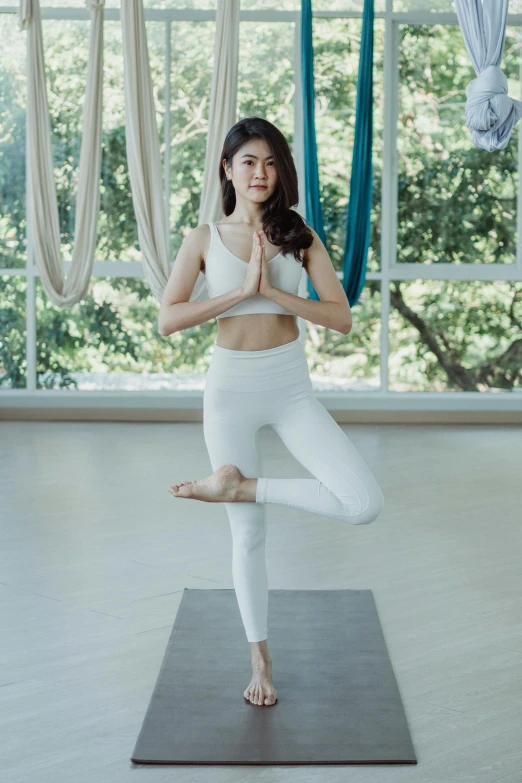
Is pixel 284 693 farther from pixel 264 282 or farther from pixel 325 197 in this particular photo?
pixel 325 197

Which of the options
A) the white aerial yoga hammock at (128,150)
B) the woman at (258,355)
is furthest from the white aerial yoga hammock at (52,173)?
the woman at (258,355)

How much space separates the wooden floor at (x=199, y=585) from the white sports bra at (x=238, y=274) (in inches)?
41.7

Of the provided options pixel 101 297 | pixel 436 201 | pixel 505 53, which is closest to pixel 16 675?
pixel 101 297

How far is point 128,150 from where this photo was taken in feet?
26.7

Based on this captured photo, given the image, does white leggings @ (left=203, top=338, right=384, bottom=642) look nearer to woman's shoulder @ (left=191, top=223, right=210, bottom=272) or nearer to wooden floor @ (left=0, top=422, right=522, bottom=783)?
woman's shoulder @ (left=191, top=223, right=210, bottom=272)

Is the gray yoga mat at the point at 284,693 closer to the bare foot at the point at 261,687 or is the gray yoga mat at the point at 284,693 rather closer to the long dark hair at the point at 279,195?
the bare foot at the point at 261,687

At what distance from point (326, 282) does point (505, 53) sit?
6.42 m

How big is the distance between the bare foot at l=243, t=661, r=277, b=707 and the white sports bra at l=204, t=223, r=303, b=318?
96cm

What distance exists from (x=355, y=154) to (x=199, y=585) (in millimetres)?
4902

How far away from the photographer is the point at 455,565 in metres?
4.34

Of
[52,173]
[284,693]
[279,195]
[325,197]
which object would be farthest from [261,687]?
[325,197]

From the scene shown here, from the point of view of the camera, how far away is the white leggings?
2738mm

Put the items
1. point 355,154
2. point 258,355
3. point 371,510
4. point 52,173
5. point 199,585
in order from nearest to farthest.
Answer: point 371,510 < point 258,355 < point 199,585 < point 355,154 < point 52,173

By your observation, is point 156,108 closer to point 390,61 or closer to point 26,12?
point 26,12
